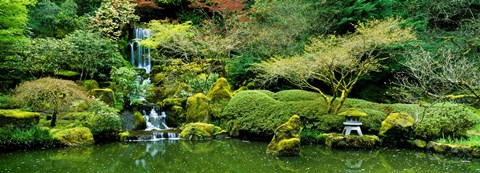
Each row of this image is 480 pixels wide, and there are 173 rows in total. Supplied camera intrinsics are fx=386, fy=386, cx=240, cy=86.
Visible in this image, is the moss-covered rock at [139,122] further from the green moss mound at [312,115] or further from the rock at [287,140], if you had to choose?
the rock at [287,140]

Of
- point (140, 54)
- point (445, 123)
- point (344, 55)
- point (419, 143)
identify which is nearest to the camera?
point (445, 123)

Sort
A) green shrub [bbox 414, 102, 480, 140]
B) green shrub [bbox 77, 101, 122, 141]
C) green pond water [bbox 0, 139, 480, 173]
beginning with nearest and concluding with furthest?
green pond water [bbox 0, 139, 480, 173], green shrub [bbox 414, 102, 480, 140], green shrub [bbox 77, 101, 122, 141]

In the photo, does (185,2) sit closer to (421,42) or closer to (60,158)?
(421,42)

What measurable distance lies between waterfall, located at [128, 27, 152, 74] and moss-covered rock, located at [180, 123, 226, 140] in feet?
30.8

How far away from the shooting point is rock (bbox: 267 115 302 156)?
11781 millimetres

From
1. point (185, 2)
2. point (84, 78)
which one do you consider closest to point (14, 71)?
point (84, 78)

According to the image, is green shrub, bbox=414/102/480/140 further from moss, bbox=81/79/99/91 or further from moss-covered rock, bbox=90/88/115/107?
moss, bbox=81/79/99/91

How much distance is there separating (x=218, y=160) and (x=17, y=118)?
697 centimetres

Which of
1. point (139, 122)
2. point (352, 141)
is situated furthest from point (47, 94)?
point (352, 141)

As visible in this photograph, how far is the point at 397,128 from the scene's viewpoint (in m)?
13.7

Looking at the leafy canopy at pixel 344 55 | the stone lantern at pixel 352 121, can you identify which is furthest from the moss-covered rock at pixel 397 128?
the leafy canopy at pixel 344 55

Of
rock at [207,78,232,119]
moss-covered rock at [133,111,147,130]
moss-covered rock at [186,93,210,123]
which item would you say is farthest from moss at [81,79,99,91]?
rock at [207,78,232,119]

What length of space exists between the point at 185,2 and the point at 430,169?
22.2m

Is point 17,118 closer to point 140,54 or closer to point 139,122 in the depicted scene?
point 139,122
